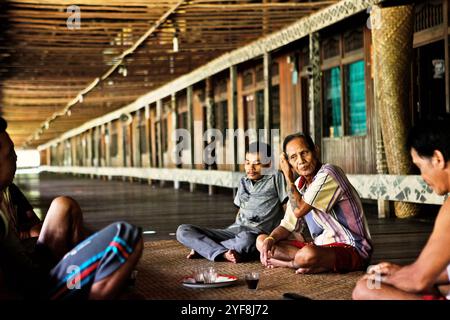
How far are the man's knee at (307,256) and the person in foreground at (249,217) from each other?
864 mm

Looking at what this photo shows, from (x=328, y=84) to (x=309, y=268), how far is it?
802 centimetres

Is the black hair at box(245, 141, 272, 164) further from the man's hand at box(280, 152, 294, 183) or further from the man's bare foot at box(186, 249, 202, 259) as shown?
the man's bare foot at box(186, 249, 202, 259)

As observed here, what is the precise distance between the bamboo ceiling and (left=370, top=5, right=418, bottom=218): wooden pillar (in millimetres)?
1043

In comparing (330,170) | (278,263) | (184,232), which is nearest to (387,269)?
(330,170)

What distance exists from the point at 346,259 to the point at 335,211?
1.15 ft

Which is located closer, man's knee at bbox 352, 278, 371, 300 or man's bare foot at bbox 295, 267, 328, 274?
man's knee at bbox 352, 278, 371, 300

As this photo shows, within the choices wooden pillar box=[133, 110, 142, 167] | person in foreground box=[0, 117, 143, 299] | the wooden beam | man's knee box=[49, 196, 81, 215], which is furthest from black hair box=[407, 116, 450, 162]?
wooden pillar box=[133, 110, 142, 167]

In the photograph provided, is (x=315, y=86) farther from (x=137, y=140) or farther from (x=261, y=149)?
(x=137, y=140)

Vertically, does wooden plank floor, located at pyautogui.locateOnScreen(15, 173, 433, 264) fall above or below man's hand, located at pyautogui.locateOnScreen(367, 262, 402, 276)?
below

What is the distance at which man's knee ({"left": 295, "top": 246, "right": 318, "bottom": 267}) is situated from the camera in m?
4.94

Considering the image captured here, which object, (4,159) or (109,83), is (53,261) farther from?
(109,83)

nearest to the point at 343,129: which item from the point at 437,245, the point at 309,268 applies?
the point at 309,268

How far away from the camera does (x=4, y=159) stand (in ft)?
11.8

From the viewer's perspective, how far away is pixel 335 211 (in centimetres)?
497
